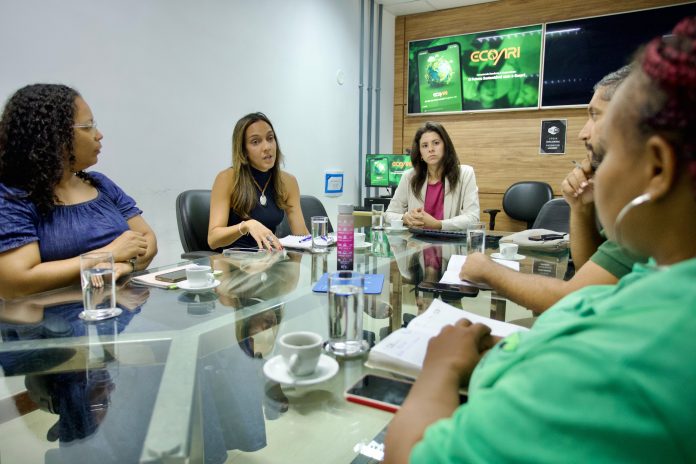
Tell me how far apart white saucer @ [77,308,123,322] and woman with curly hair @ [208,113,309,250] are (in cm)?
108

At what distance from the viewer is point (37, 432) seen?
3.53 ft

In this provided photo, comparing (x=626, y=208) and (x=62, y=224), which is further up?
(x=626, y=208)

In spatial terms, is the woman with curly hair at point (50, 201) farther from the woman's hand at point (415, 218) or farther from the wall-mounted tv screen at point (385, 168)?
the wall-mounted tv screen at point (385, 168)

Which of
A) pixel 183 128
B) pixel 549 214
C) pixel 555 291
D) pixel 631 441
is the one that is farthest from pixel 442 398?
pixel 183 128

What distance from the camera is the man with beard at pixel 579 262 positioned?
112 centimetres

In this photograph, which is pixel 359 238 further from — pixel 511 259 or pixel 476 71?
pixel 476 71

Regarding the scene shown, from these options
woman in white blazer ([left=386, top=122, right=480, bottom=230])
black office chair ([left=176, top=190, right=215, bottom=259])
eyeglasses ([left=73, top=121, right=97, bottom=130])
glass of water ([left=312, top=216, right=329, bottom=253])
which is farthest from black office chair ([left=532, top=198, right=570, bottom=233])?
eyeglasses ([left=73, top=121, right=97, bottom=130])

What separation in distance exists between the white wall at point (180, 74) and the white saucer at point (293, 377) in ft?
7.33

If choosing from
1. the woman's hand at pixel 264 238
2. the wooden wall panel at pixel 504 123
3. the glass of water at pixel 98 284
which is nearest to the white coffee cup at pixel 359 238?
the woman's hand at pixel 264 238

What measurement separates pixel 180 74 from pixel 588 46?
373cm

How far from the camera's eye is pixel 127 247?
5.29ft

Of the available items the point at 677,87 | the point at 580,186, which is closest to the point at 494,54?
the point at 580,186

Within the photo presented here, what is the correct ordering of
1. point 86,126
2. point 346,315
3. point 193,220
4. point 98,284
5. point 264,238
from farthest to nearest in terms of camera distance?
point 193,220 < point 264,238 < point 86,126 < point 98,284 < point 346,315

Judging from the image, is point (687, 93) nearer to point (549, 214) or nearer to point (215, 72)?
point (549, 214)
